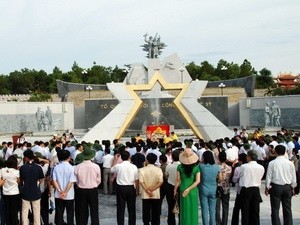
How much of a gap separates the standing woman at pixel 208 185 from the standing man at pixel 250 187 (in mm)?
363

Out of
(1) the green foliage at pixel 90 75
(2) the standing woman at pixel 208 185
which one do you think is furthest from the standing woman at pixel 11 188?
(1) the green foliage at pixel 90 75

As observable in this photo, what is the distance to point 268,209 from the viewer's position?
8.46 m

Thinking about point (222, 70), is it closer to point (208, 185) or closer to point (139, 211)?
point (139, 211)

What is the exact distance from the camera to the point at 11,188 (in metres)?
6.59

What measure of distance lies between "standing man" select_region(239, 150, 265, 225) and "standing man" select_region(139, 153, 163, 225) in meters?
1.09

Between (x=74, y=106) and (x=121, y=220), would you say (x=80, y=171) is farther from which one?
(x=74, y=106)

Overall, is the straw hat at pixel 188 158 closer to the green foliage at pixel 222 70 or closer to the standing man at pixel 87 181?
the standing man at pixel 87 181

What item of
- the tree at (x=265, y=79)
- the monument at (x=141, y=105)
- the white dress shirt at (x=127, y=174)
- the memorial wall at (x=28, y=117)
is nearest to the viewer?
the white dress shirt at (x=127, y=174)

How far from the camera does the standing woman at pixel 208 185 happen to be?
20.8ft

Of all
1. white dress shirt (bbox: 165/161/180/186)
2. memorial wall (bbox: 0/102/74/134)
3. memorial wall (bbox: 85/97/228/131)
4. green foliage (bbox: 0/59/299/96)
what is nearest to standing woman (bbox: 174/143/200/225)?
white dress shirt (bbox: 165/161/180/186)

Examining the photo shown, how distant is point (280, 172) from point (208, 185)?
0.95 metres

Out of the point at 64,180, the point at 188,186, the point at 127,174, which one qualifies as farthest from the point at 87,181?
the point at 188,186

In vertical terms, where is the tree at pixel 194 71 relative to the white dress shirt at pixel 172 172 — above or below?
above

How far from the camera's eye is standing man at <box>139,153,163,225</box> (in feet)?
21.4
